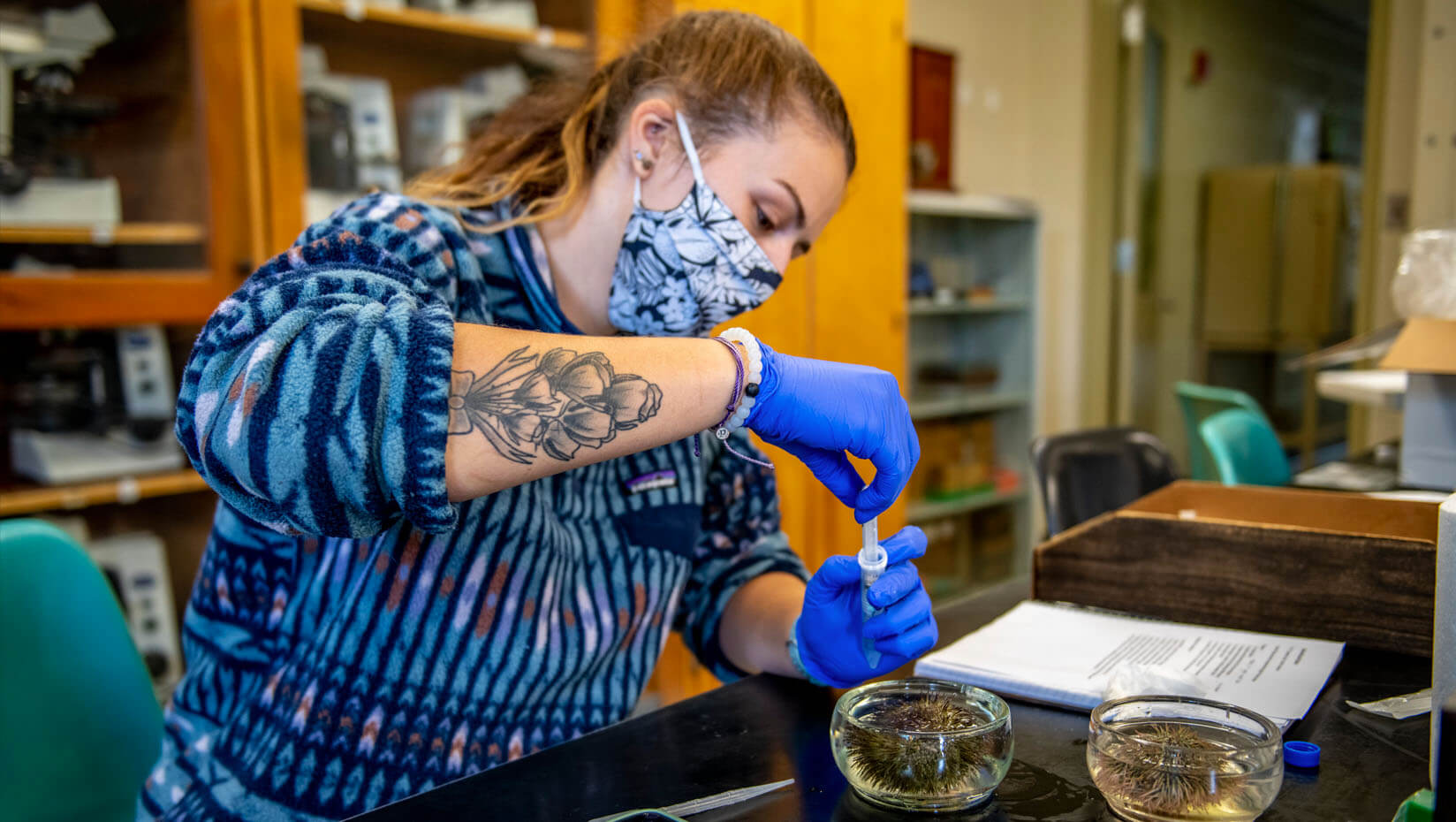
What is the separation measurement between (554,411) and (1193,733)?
0.47 metres

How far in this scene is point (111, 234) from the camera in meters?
1.82

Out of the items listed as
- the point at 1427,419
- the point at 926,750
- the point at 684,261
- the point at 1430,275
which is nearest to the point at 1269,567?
the point at 926,750

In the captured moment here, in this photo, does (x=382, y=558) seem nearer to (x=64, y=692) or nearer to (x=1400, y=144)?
(x=64, y=692)

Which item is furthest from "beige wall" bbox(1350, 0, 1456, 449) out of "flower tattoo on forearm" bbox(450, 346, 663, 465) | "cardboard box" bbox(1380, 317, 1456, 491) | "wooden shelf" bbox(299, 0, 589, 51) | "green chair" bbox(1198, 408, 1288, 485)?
"flower tattoo on forearm" bbox(450, 346, 663, 465)

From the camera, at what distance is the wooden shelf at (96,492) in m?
1.72

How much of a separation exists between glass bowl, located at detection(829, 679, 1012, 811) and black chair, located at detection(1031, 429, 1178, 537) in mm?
1239

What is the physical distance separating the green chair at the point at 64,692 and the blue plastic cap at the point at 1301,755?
3.56ft

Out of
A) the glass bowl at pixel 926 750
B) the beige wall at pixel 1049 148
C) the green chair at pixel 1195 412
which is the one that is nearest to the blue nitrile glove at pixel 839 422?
the glass bowl at pixel 926 750

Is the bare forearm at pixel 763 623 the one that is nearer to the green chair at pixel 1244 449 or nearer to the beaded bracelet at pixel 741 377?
the beaded bracelet at pixel 741 377

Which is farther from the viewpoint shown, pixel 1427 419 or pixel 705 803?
pixel 1427 419

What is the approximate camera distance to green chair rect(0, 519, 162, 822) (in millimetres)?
981

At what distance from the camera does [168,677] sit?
6.28ft

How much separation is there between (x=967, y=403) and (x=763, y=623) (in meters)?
2.65

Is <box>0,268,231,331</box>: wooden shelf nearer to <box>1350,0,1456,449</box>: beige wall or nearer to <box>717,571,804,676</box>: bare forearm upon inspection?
<box>717,571,804,676</box>: bare forearm
